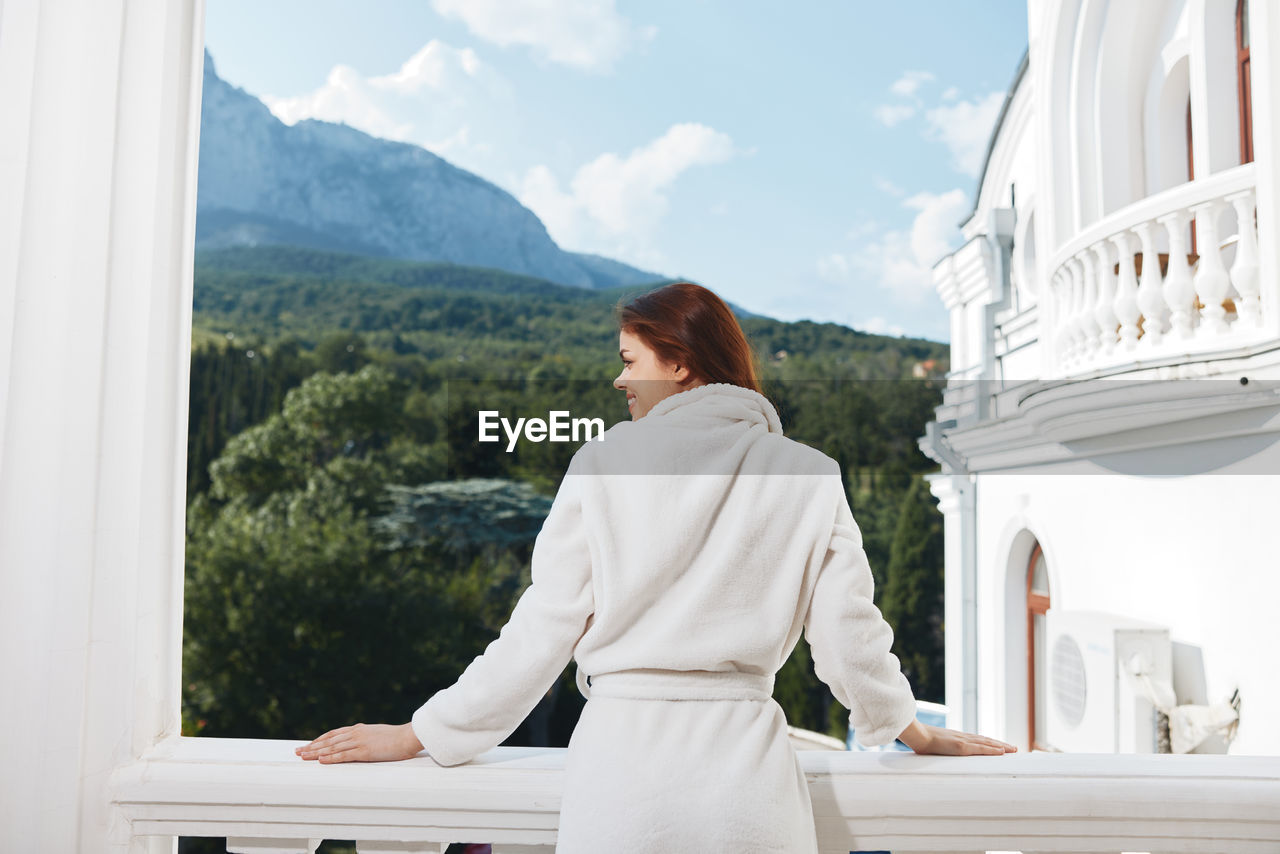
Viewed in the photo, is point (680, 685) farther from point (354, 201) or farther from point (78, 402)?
point (354, 201)

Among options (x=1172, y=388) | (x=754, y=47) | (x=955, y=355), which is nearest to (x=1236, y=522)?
(x=1172, y=388)

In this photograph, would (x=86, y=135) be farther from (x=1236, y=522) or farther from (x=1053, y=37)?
(x=1053, y=37)

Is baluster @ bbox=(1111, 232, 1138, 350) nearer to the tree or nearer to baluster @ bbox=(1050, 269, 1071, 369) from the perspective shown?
baluster @ bbox=(1050, 269, 1071, 369)

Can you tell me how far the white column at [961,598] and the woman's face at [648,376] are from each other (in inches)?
206

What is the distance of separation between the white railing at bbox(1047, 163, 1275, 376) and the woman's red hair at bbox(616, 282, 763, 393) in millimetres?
2431

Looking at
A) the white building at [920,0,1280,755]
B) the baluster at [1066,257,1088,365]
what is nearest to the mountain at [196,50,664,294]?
the white building at [920,0,1280,755]

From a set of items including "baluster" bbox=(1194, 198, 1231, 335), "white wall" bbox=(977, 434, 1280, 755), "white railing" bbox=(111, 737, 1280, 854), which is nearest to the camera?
"white railing" bbox=(111, 737, 1280, 854)

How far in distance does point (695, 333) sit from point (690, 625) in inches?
9.2

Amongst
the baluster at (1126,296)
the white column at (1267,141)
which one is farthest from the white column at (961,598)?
the white column at (1267,141)

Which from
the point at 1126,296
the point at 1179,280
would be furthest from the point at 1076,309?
the point at 1179,280

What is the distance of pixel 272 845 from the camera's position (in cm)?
76

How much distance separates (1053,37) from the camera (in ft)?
12.6

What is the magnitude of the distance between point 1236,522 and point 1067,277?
1192 mm

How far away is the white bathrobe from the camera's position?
640mm
